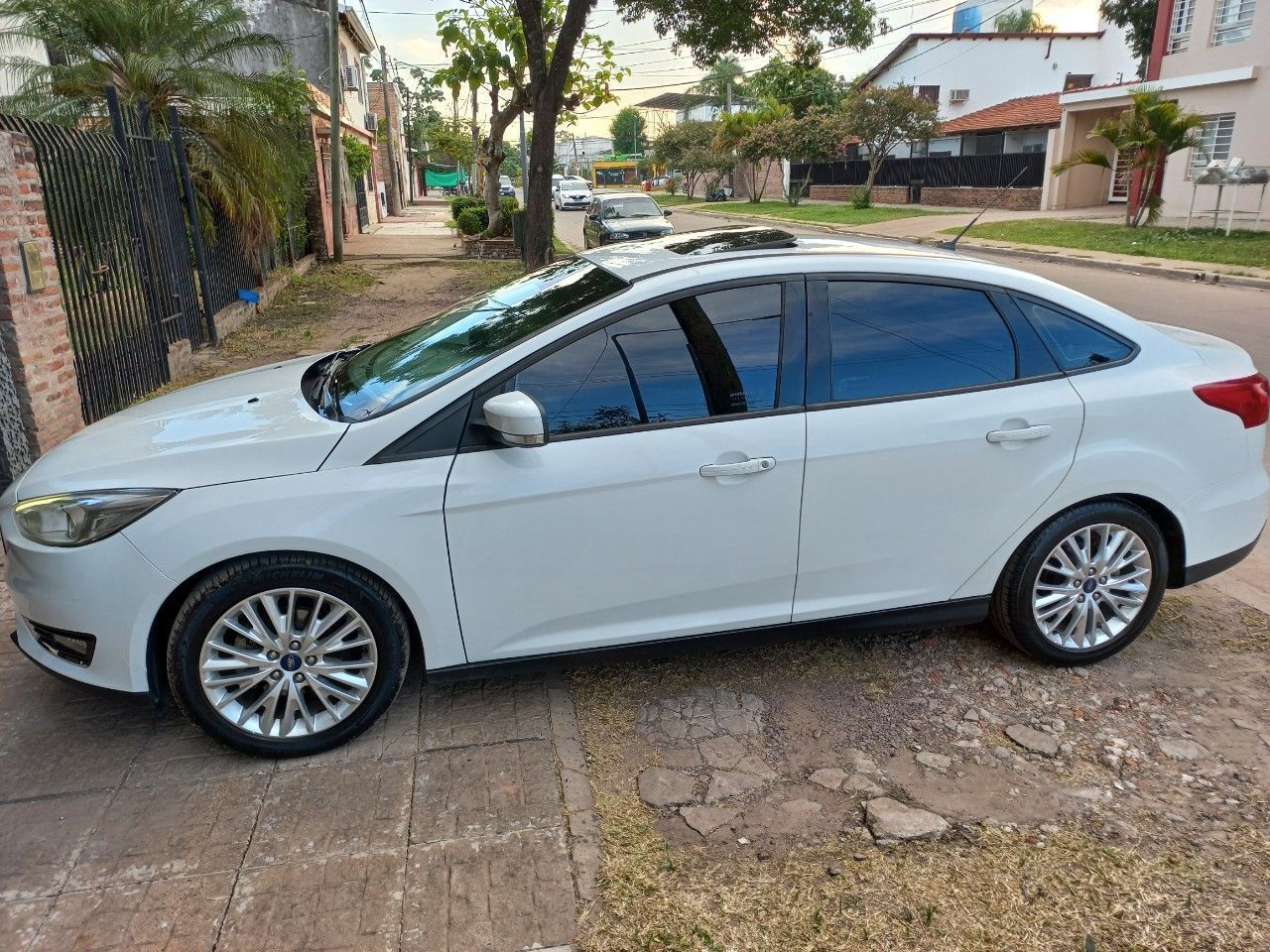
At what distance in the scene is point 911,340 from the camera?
3.44 m

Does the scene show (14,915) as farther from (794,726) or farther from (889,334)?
(889,334)

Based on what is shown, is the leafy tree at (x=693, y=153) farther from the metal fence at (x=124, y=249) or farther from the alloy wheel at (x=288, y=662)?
the alloy wheel at (x=288, y=662)

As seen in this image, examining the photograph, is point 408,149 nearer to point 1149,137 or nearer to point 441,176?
point 441,176

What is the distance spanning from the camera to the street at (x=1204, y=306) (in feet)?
15.3

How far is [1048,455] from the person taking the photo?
3447mm

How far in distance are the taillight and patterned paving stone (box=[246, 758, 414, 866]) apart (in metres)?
3.25

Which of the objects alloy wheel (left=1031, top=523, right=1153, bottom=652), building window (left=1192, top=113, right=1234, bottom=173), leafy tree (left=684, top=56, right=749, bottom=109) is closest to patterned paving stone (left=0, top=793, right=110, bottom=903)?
alloy wheel (left=1031, top=523, right=1153, bottom=652)

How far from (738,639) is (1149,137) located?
22.8m

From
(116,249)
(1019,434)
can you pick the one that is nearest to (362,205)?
(116,249)

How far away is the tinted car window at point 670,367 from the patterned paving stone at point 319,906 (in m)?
1.45

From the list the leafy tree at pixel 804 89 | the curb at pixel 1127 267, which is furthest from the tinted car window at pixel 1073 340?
the leafy tree at pixel 804 89

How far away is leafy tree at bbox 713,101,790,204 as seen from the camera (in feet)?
143

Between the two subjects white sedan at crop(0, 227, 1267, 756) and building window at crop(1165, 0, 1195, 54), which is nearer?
white sedan at crop(0, 227, 1267, 756)

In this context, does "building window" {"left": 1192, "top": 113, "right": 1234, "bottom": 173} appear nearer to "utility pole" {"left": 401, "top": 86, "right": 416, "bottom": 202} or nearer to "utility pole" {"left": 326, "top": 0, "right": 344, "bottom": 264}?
"utility pole" {"left": 326, "top": 0, "right": 344, "bottom": 264}
